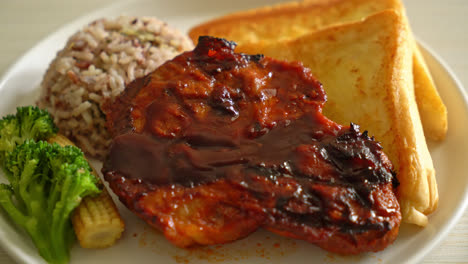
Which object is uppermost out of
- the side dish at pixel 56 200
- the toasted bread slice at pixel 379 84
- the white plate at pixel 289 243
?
the toasted bread slice at pixel 379 84

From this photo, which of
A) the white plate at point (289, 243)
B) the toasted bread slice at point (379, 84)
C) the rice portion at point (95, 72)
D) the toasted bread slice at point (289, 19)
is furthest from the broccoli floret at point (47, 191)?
the toasted bread slice at point (289, 19)

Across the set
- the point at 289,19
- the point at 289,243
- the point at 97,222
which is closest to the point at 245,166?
the point at 289,243

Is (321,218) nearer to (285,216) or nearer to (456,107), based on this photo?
(285,216)

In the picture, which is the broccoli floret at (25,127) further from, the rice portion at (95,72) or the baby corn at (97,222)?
the baby corn at (97,222)

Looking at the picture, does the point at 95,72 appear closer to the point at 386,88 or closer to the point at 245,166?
the point at 245,166

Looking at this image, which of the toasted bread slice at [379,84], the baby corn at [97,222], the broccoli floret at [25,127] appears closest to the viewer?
the baby corn at [97,222]

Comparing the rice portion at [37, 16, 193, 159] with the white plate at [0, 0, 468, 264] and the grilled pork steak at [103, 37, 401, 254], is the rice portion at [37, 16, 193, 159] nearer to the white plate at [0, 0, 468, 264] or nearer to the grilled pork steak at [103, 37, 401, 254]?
the grilled pork steak at [103, 37, 401, 254]

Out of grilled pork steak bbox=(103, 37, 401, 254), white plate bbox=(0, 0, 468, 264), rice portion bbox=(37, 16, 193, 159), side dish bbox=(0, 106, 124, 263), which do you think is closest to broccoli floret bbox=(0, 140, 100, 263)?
side dish bbox=(0, 106, 124, 263)
